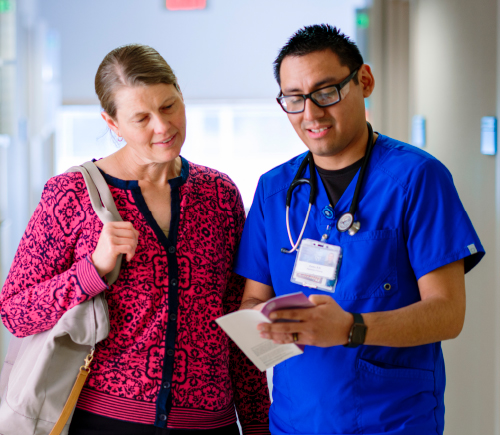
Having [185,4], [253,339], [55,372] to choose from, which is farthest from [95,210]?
[185,4]

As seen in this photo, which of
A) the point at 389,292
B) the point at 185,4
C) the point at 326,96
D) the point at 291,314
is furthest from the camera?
the point at 185,4

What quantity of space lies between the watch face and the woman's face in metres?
0.64

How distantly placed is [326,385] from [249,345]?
0.24 m

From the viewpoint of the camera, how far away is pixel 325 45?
3.99 ft

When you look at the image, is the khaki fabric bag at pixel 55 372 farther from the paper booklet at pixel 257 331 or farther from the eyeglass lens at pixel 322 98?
the eyeglass lens at pixel 322 98

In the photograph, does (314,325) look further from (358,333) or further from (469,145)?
(469,145)

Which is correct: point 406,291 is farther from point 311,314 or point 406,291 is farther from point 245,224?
point 245,224

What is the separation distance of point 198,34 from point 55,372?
4.65 meters

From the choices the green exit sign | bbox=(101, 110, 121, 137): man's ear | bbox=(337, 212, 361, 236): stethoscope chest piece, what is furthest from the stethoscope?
the green exit sign

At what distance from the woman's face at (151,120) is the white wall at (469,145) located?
1.49 meters

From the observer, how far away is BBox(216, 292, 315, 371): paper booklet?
0.92 metres

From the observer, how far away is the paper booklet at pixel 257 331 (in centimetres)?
92

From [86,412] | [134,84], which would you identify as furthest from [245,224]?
[86,412]

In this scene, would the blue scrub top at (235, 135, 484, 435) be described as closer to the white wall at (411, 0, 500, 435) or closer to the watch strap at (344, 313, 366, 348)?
the watch strap at (344, 313, 366, 348)
